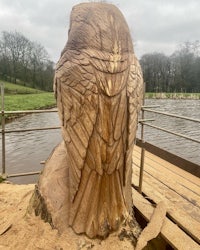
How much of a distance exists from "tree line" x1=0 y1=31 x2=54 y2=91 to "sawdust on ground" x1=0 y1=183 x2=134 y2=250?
109 ft

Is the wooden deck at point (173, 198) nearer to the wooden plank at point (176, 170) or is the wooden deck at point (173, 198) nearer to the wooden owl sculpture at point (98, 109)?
the wooden plank at point (176, 170)

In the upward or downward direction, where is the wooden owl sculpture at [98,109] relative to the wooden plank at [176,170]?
upward

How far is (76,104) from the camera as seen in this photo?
1909 millimetres

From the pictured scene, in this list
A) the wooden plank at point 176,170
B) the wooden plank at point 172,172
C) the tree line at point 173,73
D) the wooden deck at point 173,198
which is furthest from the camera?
the tree line at point 173,73

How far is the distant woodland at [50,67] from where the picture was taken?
35.6 metres

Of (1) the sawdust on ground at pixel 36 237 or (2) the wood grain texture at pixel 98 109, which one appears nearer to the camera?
(2) the wood grain texture at pixel 98 109

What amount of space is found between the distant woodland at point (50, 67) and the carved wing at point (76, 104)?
3186 cm

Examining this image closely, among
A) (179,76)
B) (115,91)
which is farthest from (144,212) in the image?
(179,76)

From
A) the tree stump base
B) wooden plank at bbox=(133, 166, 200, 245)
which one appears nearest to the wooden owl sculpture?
the tree stump base

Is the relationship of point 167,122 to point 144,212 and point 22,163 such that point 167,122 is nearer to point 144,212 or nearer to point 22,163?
point 22,163

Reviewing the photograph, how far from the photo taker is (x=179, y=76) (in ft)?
136

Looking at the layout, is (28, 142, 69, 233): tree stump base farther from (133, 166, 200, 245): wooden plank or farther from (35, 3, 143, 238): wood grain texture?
(133, 166, 200, 245): wooden plank

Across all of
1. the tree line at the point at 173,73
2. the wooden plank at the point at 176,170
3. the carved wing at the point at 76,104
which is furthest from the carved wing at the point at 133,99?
the tree line at the point at 173,73

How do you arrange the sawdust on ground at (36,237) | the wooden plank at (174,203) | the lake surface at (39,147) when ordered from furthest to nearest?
1. the lake surface at (39,147)
2. the wooden plank at (174,203)
3. the sawdust on ground at (36,237)
